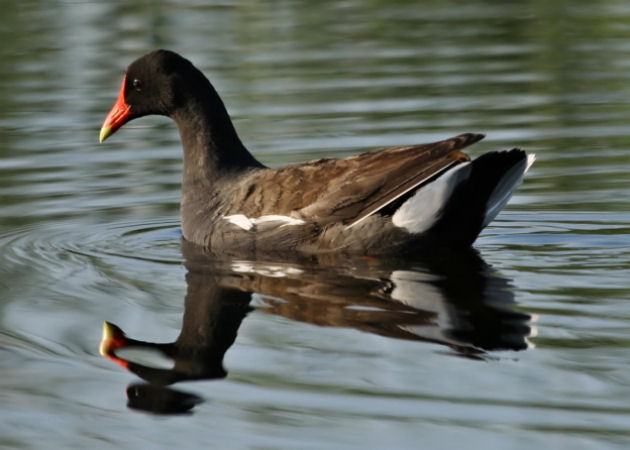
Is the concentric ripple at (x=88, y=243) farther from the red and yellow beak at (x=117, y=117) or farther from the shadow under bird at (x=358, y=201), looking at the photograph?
the red and yellow beak at (x=117, y=117)

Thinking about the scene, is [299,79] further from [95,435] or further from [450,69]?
[95,435]

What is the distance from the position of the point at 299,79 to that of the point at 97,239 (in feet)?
15.4

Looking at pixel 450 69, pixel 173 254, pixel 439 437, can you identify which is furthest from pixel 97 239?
pixel 450 69

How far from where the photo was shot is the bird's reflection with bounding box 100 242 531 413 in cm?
464

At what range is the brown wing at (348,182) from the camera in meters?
5.88

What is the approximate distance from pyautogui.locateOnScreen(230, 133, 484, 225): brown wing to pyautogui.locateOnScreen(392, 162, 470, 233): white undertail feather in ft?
0.36

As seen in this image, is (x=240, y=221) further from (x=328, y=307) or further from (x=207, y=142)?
(x=328, y=307)

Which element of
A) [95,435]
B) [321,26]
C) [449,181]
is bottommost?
[95,435]

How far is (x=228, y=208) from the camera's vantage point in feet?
21.9

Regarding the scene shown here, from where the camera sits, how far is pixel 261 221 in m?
6.43

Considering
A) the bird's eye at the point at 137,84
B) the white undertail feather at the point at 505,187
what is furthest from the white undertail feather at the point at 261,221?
the bird's eye at the point at 137,84

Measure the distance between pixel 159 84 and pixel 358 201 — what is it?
68.4 inches

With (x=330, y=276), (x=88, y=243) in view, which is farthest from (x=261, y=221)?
(x=88, y=243)

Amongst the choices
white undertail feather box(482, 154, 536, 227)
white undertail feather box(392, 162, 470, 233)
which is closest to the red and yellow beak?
white undertail feather box(392, 162, 470, 233)
